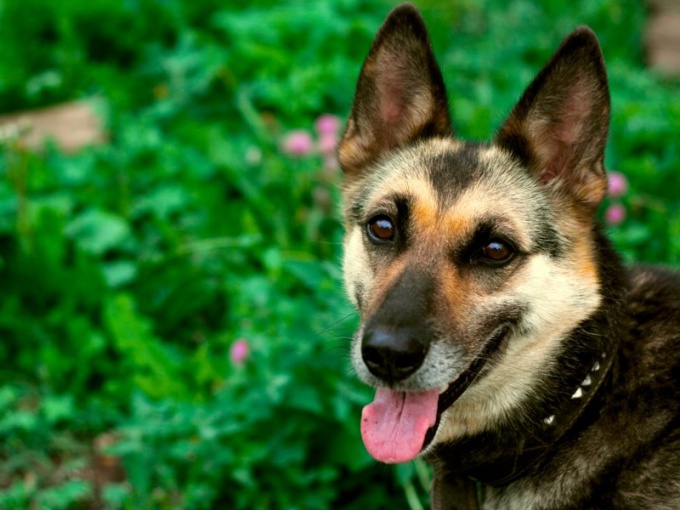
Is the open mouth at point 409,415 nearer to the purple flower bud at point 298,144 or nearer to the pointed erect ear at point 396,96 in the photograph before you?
the pointed erect ear at point 396,96

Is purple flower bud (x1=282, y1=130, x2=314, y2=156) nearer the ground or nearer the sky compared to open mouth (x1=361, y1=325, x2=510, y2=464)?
nearer the ground

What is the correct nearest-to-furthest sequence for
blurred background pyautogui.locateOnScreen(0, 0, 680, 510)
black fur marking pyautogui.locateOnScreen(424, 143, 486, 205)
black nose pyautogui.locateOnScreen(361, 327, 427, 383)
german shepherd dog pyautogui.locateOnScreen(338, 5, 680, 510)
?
black nose pyautogui.locateOnScreen(361, 327, 427, 383) < german shepherd dog pyautogui.locateOnScreen(338, 5, 680, 510) < black fur marking pyautogui.locateOnScreen(424, 143, 486, 205) < blurred background pyautogui.locateOnScreen(0, 0, 680, 510)

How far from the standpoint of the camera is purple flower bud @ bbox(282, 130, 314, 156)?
5496mm

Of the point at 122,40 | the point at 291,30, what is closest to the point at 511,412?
the point at 291,30

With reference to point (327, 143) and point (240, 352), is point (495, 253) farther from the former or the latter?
point (327, 143)

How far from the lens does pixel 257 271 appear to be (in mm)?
5441

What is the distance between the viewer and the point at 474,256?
305 centimetres

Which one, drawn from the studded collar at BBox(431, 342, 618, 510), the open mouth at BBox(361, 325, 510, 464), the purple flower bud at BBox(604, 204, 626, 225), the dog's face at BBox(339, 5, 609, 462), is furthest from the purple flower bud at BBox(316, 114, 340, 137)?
the studded collar at BBox(431, 342, 618, 510)

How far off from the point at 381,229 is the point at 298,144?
2388mm

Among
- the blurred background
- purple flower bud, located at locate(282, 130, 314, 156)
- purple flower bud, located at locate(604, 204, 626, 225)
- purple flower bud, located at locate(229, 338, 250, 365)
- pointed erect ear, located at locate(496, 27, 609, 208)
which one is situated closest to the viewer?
pointed erect ear, located at locate(496, 27, 609, 208)

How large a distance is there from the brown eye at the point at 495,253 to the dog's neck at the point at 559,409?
36 cm

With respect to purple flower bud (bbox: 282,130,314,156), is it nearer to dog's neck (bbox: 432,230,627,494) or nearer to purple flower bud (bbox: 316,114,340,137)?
purple flower bud (bbox: 316,114,340,137)

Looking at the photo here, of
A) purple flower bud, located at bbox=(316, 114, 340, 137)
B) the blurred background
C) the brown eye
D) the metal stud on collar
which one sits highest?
the brown eye

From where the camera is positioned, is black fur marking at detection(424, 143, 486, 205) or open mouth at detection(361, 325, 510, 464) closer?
open mouth at detection(361, 325, 510, 464)
